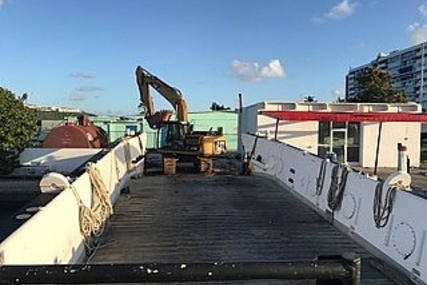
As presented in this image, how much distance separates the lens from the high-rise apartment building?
368 ft

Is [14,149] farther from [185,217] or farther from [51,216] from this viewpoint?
[51,216]

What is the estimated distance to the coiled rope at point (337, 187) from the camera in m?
8.67

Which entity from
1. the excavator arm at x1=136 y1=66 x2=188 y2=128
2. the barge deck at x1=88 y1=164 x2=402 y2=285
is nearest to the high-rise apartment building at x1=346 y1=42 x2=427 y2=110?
the excavator arm at x1=136 y1=66 x2=188 y2=128

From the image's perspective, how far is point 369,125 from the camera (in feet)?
93.3

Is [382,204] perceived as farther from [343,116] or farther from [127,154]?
[343,116]

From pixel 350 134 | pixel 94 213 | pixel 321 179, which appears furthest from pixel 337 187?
pixel 350 134

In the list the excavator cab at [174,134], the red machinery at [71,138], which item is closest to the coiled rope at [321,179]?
the excavator cab at [174,134]

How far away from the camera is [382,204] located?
6.84 m

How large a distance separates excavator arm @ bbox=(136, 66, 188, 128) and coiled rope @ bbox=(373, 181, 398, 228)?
15.3 m

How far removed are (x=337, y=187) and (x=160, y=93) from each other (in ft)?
49.5

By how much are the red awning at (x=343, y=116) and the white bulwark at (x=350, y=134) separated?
43.2 inches

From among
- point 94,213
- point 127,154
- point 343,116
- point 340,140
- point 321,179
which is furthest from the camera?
point 340,140

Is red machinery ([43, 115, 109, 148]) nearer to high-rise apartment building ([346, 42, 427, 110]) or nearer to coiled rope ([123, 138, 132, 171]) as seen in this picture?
coiled rope ([123, 138, 132, 171])

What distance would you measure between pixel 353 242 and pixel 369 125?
21801 mm
